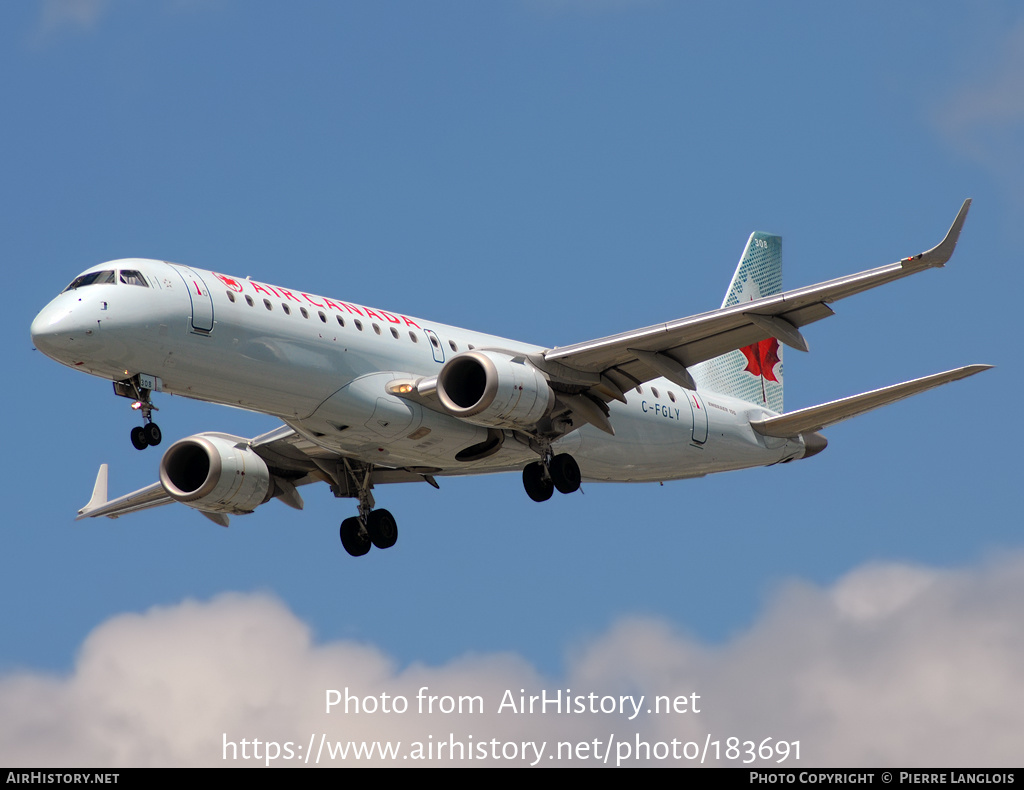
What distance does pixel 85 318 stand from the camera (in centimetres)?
3008

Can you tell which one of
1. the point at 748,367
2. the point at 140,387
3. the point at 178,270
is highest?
the point at 748,367

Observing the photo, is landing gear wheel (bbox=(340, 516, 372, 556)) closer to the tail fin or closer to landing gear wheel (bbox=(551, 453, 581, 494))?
landing gear wheel (bbox=(551, 453, 581, 494))

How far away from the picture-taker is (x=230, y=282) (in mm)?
32219

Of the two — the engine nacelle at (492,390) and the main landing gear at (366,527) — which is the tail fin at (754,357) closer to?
the engine nacelle at (492,390)

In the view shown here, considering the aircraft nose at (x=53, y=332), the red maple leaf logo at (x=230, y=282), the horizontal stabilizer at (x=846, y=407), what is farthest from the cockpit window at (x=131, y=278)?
the horizontal stabilizer at (x=846, y=407)

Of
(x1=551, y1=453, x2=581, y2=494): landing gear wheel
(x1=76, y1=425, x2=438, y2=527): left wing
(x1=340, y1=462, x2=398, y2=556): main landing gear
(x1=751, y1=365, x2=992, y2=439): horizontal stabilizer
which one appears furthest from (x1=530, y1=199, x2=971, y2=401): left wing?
(x1=340, y1=462, x2=398, y2=556): main landing gear

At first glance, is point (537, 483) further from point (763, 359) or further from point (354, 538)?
point (763, 359)

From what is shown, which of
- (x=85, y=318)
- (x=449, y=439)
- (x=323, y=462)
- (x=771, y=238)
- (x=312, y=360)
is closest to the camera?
(x=85, y=318)

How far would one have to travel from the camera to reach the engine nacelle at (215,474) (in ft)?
121

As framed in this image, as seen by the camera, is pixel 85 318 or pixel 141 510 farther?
pixel 141 510

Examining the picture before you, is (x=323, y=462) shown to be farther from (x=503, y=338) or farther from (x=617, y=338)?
(x=617, y=338)

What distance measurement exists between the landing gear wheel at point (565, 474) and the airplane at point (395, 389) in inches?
1.2

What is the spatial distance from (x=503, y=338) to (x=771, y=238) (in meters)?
13.6

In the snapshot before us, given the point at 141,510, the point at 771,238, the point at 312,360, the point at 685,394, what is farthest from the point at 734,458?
the point at 141,510
